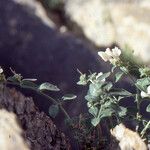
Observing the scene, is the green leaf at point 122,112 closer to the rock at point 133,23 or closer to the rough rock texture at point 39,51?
the rough rock texture at point 39,51

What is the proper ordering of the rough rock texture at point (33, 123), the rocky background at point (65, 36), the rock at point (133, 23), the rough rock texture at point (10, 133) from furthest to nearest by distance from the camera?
the rock at point (133, 23)
the rocky background at point (65, 36)
the rough rock texture at point (33, 123)
the rough rock texture at point (10, 133)

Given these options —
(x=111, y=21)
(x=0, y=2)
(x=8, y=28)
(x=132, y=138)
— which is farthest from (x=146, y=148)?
(x=111, y=21)

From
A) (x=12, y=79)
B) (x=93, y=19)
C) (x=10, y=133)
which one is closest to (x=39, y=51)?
(x=93, y=19)

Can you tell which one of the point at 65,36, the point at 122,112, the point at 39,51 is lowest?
the point at 122,112

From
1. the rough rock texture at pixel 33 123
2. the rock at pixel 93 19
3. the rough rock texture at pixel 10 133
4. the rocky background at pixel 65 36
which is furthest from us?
the rock at pixel 93 19

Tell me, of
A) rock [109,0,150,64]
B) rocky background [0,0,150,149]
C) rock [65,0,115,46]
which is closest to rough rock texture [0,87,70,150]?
rocky background [0,0,150,149]

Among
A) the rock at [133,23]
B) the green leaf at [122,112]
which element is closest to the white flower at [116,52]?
the green leaf at [122,112]

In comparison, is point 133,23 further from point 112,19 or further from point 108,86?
point 108,86
